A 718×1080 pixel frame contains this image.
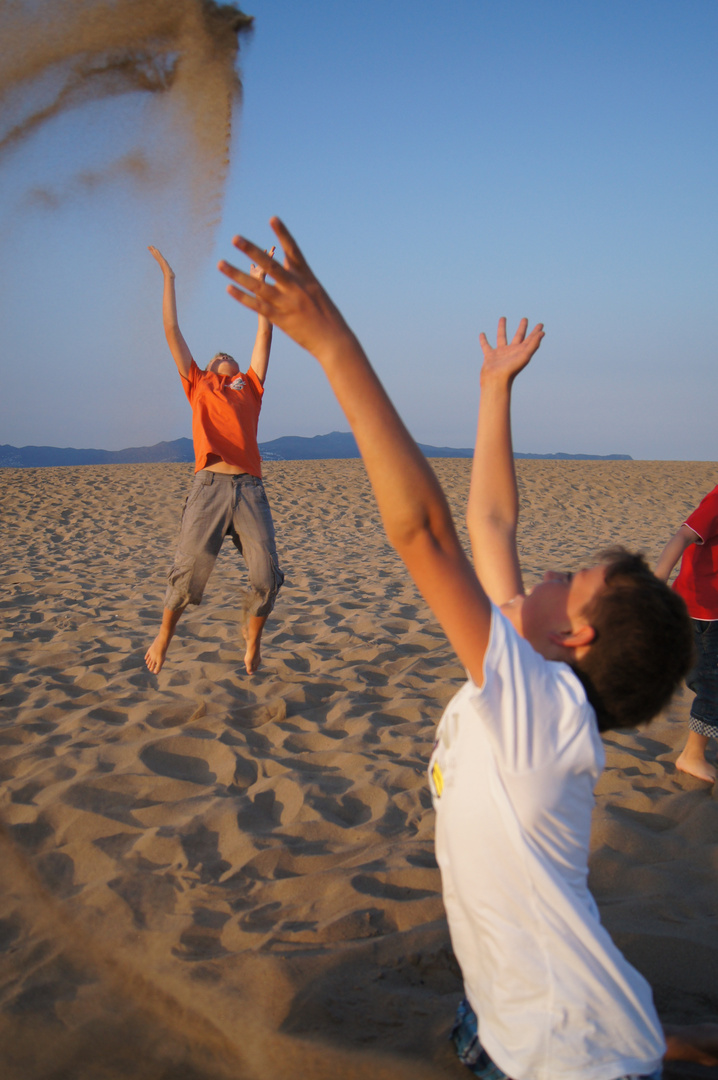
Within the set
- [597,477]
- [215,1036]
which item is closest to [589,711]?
[215,1036]

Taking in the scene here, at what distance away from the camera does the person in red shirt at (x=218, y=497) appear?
14.4 ft

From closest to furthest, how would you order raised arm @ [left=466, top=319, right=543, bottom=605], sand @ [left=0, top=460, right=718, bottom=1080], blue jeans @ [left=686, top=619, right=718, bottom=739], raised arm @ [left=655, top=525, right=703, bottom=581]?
1. raised arm @ [left=466, top=319, right=543, bottom=605]
2. sand @ [left=0, top=460, right=718, bottom=1080]
3. raised arm @ [left=655, top=525, right=703, bottom=581]
4. blue jeans @ [left=686, top=619, right=718, bottom=739]

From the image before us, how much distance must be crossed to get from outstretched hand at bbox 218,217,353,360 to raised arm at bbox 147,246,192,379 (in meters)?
3.48

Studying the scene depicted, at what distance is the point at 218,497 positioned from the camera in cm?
438

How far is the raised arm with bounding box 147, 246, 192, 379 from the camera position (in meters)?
4.25

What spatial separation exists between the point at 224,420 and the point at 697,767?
3.24m

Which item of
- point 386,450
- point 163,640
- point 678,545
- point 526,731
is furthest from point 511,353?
point 163,640

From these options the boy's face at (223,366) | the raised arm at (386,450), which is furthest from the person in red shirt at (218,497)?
the raised arm at (386,450)

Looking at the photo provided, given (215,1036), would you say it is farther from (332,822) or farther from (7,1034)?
(332,822)

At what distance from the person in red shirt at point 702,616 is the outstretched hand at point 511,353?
6.30 ft

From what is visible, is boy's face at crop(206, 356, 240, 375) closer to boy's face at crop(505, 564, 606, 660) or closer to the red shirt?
the red shirt

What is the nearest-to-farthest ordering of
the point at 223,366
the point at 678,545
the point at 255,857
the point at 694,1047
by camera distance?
the point at 694,1047 → the point at 255,857 → the point at 678,545 → the point at 223,366

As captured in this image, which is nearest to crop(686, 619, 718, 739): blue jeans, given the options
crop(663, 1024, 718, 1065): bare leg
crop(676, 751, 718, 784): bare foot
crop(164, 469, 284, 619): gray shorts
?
crop(676, 751, 718, 784): bare foot

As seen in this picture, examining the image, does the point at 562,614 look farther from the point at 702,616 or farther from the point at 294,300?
the point at 702,616
